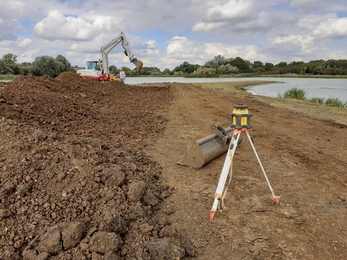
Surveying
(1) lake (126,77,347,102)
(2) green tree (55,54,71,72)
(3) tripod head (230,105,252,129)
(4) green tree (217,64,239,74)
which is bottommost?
(1) lake (126,77,347,102)

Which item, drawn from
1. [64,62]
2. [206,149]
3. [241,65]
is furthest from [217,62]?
[206,149]

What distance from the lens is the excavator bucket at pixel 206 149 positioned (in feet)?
17.1

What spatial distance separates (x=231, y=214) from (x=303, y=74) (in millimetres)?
67705

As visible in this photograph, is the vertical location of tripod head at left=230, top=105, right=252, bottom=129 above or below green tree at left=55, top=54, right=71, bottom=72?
below

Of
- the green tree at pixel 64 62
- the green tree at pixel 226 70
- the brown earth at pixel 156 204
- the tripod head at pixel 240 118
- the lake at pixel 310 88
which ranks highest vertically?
the green tree at pixel 64 62

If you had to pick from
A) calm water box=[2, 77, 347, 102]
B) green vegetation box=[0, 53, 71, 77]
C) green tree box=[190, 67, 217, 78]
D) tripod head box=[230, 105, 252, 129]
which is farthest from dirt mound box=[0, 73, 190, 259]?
green tree box=[190, 67, 217, 78]

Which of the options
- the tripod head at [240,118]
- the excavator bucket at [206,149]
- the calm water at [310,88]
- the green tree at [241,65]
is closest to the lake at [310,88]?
the calm water at [310,88]

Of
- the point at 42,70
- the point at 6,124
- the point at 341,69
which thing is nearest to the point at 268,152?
the point at 6,124

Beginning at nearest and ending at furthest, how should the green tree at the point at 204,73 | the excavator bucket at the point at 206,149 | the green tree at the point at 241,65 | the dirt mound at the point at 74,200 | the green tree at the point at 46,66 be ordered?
the dirt mound at the point at 74,200 → the excavator bucket at the point at 206,149 → the green tree at the point at 46,66 → the green tree at the point at 204,73 → the green tree at the point at 241,65

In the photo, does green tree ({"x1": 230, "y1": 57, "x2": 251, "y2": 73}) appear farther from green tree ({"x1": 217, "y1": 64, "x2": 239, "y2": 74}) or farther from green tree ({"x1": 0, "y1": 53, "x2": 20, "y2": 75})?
green tree ({"x1": 0, "y1": 53, "x2": 20, "y2": 75})

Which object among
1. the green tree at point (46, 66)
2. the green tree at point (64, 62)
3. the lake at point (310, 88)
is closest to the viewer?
the lake at point (310, 88)

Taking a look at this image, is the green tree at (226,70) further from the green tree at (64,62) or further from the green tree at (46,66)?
the green tree at (46,66)

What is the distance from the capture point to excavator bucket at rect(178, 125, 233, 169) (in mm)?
5223

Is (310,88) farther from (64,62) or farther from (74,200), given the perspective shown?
(74,200)
